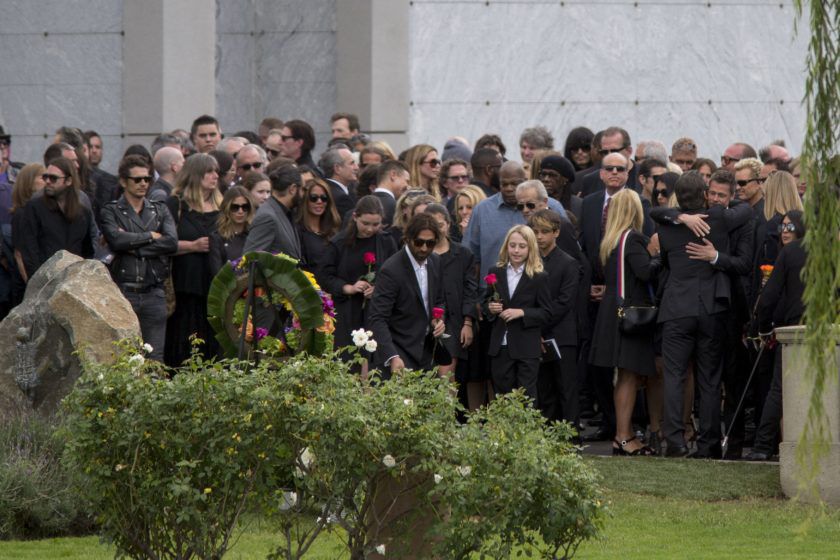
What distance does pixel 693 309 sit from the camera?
14352 mm

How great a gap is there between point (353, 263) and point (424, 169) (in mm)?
2445

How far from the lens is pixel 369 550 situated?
8.56 meters

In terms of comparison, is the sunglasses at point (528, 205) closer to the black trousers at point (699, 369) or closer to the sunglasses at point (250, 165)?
the black trousers at point (699, 369)

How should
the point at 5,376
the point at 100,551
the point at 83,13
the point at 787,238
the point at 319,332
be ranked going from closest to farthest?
the point at 100,551, the point at 319,332, the point at 5,376, the point at 787,238, the point at 83,13

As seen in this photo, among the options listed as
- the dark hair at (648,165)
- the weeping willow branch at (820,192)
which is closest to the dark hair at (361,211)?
the dark hair at (648,165)

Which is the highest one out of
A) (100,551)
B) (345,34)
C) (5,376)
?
(345,34)

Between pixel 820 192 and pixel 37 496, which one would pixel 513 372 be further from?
pixel 820 192

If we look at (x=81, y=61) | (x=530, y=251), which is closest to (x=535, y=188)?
(x=530, y=251)

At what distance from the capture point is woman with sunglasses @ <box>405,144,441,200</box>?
16109mm

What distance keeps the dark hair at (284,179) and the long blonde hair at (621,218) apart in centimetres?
278

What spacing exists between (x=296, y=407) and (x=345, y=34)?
14.3 meters

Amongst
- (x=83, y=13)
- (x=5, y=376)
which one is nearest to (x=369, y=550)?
(x=5, y=376)

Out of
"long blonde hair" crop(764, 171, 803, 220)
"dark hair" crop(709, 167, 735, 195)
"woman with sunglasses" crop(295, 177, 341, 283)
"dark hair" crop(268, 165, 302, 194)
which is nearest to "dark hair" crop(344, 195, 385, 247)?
"woman with sunglasses" crop(295, 177, 341, 283)

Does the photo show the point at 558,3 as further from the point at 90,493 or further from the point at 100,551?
the point at 90,493
